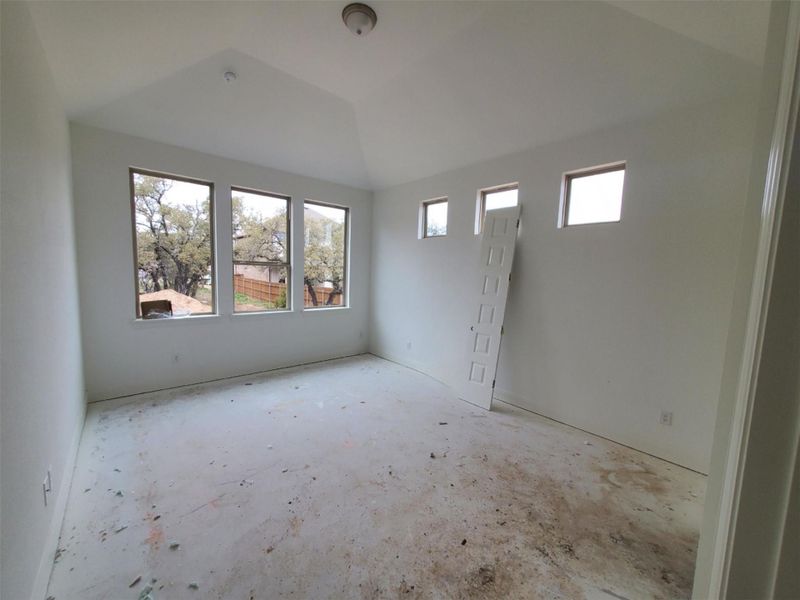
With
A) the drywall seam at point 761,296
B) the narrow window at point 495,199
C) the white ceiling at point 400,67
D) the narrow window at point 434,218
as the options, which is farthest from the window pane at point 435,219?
the drywall seam at point 761,296

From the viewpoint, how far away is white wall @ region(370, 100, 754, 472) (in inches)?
92.3

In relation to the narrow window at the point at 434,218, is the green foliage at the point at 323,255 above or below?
below

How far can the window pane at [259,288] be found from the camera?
410 centimetres

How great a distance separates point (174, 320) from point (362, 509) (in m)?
3.05

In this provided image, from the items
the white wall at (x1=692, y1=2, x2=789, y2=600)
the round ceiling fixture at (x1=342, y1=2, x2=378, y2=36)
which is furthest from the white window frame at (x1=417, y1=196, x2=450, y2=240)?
the white wall at (x1=692, y1=2, x2=789, y2=600)

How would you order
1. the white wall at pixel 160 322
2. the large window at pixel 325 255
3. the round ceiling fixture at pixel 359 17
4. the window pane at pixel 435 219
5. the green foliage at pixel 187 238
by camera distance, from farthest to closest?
the large window at pixel 325 255
the window pane at pixel 435 219
the green foliage at pixel 187 238
the white wall at pixel 160 322
the round ceiling fixture at pixel 359 17

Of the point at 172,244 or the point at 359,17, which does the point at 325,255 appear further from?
the point at 359,17

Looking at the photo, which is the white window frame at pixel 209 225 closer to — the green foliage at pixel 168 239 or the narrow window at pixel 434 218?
the green foliage at pixel 168 239

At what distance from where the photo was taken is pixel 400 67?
290 centimetres

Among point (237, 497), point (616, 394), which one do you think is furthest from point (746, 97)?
point (237, 497)

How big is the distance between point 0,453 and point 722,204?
4.02 m

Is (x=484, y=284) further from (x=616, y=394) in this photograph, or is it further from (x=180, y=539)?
(x=180, y=539)

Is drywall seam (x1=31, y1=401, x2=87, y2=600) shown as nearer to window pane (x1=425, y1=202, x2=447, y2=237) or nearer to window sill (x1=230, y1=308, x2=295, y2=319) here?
window sill (x1=230, y1=308, x2=295, y2=319)

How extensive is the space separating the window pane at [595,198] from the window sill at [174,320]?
4.15 meters
